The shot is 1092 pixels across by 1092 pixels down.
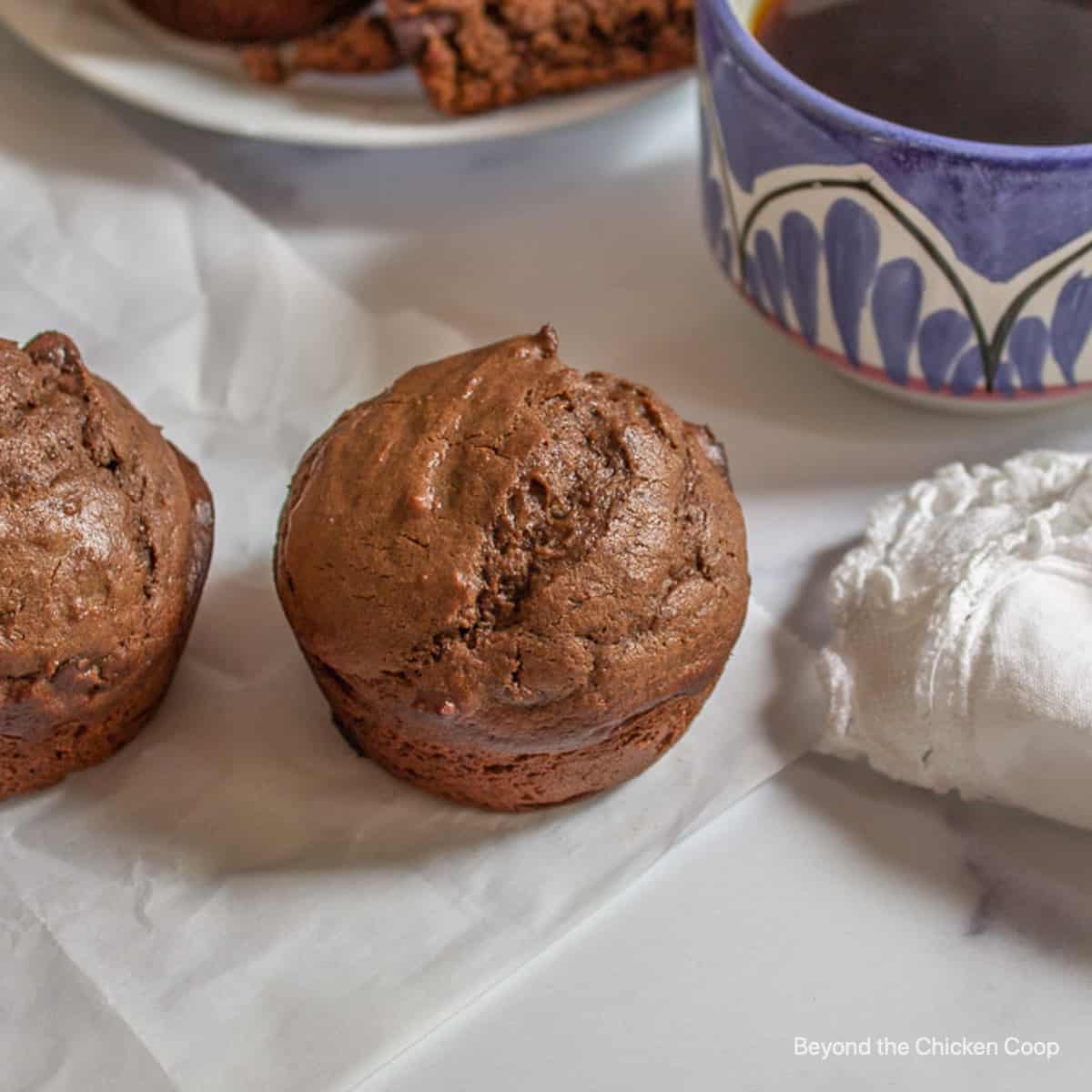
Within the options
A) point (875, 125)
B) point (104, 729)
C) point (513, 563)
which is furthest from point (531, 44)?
point (104, 729)

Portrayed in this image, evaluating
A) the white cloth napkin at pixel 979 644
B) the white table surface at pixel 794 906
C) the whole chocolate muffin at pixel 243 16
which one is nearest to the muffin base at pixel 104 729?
the white table surface at pixel 794 906

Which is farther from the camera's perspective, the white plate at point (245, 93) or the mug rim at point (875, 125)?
the white plate at point (245, 93)

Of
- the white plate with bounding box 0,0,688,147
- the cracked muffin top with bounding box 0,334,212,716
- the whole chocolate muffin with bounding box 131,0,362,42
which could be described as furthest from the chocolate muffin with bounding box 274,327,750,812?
the whole chocolate muffin with bounding box 131,0,362,42

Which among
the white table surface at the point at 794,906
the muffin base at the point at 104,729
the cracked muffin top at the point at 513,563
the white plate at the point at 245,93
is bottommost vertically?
the white table surface at the point at 794,906

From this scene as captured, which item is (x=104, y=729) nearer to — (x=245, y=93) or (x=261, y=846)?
(x=261, y=846)

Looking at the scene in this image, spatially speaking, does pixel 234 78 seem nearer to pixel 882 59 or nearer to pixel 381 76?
pixel 381 76

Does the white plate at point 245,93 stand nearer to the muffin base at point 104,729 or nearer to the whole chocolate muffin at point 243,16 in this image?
the whole chocolate muffin at point 243,16
